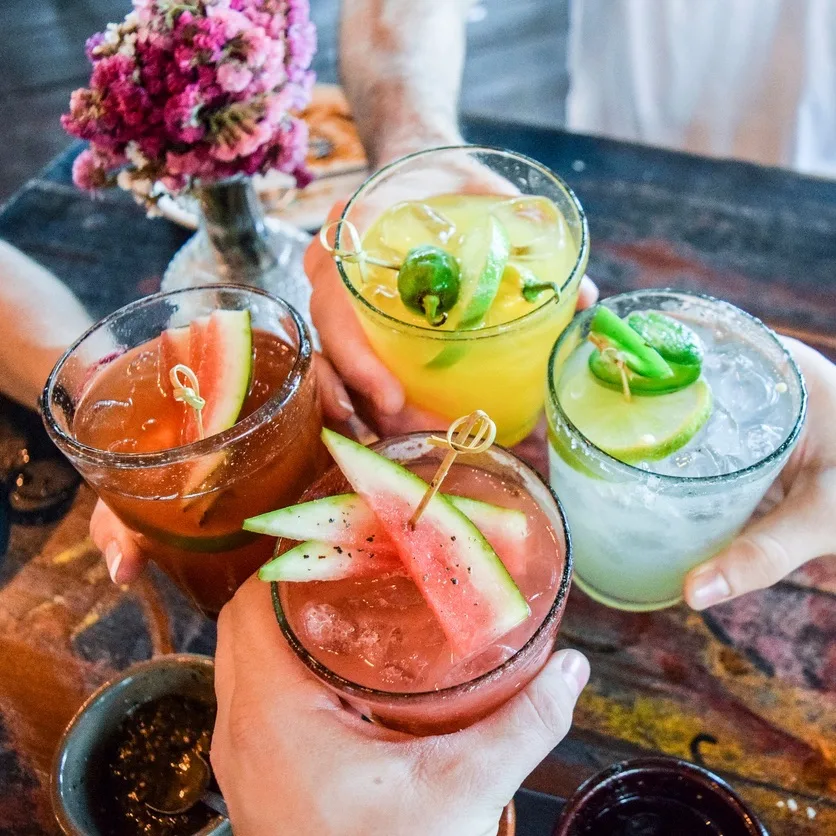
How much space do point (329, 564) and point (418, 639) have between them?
15 cm

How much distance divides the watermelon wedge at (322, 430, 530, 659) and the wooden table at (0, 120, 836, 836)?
465 millimetres

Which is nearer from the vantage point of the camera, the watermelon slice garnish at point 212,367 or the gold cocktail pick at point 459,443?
the gold cocktail pick at point 459,443

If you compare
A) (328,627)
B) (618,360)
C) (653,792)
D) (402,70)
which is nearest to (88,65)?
(402,70)

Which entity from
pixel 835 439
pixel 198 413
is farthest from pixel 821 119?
pixel 198 413

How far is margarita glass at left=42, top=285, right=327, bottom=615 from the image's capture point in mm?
1147

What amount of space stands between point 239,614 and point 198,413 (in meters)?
Answer: 0.29

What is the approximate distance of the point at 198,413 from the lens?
1.12 meters

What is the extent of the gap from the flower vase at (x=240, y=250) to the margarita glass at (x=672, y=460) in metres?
0.89

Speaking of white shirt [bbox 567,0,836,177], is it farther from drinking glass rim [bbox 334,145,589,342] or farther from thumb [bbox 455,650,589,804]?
→ thumb [bbox 455,650,589,804]

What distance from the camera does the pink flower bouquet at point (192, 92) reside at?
4.96 feet

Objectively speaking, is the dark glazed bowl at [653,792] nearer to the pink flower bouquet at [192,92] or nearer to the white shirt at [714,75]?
the pink flower bouquet at [192,92]

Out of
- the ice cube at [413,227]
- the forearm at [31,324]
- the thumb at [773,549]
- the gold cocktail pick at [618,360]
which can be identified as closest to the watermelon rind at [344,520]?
the gold cocktail pick at [618,360]

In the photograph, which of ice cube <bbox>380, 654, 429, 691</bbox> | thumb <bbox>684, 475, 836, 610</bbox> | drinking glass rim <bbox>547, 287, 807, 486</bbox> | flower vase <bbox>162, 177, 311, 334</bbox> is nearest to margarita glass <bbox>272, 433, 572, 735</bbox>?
ice cube <bbox>380, 654, 429, 691</bbox>

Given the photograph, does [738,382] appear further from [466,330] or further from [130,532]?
[130,532]
